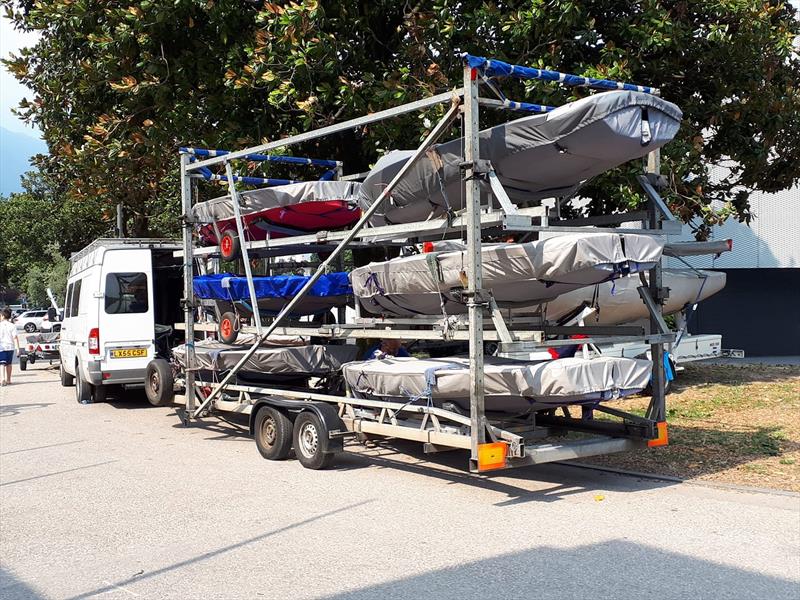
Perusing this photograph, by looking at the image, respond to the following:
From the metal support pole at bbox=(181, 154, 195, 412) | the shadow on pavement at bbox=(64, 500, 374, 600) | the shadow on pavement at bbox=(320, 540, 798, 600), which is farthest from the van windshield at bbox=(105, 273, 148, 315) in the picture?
the shadow on pavement at bbox=(320, 540, 798, 600)

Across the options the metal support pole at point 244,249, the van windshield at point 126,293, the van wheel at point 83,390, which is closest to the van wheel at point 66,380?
the van wheel at point 83,390

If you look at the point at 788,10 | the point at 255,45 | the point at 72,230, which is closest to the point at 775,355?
the point at 788,10

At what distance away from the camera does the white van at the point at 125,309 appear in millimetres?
14555

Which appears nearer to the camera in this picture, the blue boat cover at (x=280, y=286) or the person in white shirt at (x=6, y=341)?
the blue boat cover at (x=280, y=286)

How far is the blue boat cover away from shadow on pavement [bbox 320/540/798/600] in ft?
14.9

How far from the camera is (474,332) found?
7.54m

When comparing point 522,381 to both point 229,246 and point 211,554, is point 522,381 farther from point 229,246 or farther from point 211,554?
point 229,246

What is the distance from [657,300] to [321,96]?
20.8 ft

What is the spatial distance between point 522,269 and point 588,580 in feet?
9.63

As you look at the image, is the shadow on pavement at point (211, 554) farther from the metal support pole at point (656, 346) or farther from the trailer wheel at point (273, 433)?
the metal support pole at point (656, 346)

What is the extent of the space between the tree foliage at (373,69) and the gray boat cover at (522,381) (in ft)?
15.3

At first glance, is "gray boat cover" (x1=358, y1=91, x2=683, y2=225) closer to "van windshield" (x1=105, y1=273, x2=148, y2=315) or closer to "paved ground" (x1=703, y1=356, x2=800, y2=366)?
"van windshield" (x1=105, y1=273, x2=148, y2=315)

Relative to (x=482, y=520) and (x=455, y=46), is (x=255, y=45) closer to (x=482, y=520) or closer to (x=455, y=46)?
(x=455, y=46)

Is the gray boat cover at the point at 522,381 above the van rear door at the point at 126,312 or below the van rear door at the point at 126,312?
below
